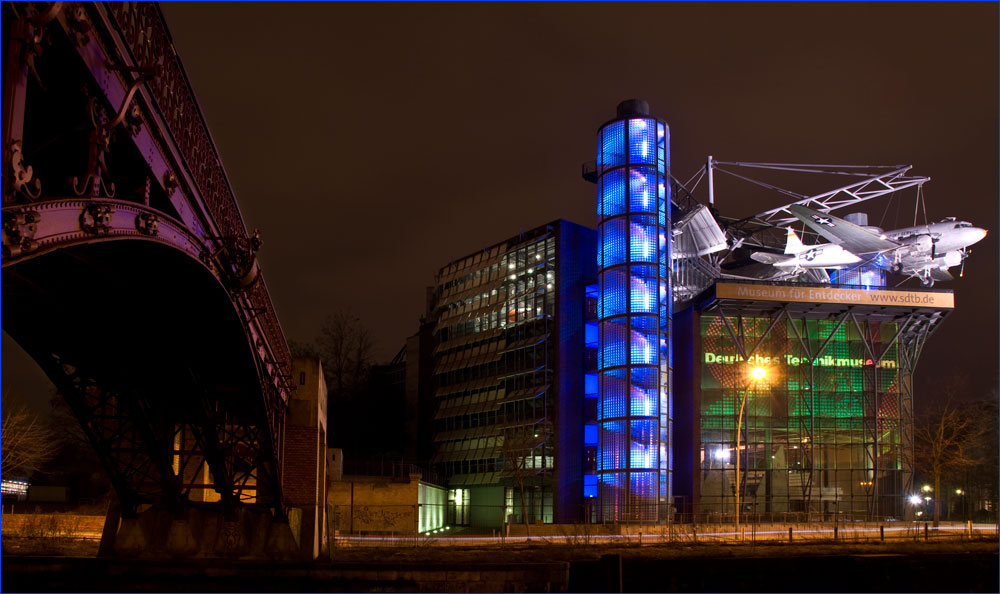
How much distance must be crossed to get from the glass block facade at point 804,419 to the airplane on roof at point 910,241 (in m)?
6.87

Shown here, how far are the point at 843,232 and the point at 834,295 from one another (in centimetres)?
849

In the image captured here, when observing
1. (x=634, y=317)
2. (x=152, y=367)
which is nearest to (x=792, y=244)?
(x=634, y=317)

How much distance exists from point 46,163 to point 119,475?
19509 mm

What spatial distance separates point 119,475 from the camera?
96.7 feet

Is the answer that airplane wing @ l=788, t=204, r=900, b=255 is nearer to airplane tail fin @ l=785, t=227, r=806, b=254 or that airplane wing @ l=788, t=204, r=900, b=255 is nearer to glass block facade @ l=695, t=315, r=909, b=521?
airplane tail fin @ l=785, t=227, r=806, b=254

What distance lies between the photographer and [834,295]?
69.8 m

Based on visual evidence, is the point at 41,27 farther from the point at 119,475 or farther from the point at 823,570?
the point at 823,570

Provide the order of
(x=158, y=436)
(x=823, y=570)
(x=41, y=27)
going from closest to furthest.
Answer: (x=41, y=27) → (x=158, y=436) → (x=823, y=570)

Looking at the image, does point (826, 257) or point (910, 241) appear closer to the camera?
point (910, 241)

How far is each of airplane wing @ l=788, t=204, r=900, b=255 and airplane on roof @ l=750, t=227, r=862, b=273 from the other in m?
0.60

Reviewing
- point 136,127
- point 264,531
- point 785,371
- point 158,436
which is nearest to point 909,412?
point 785,371

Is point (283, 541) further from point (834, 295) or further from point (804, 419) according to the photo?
point (834, 295)

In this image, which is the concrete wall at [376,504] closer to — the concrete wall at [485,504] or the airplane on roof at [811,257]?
the concrete wall at [485,504]

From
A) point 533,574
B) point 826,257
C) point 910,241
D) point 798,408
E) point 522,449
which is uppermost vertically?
point 910,241
